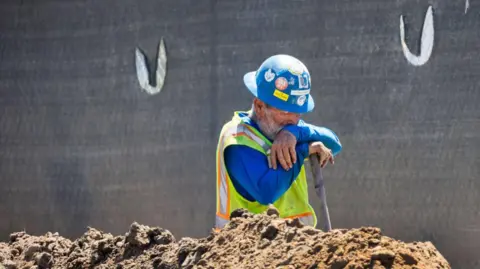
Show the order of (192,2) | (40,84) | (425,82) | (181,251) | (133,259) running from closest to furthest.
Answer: (181,251)
(133,259)
(425,82)
(192,2)
(40,84)

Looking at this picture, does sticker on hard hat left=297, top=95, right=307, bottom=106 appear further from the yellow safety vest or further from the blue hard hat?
the yellow safety vest

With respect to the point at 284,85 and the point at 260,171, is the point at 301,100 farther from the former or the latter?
the point at 260,171

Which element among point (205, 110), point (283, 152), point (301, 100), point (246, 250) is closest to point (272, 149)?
point (283, 152)

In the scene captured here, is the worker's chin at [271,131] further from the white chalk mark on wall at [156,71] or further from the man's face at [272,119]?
the white chalk mark on wall at [156,71]

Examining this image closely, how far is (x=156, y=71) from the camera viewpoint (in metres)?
7.78

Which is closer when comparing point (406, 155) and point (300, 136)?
point (300, 136)

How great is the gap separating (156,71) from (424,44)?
1996mm

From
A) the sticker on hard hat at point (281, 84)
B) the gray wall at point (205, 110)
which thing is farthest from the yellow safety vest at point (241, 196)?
the gray wall at point (205, 110)

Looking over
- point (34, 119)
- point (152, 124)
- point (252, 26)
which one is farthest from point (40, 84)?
point (252, 26)

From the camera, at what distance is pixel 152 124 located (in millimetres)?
7816

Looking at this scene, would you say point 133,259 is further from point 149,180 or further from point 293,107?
point 149,180

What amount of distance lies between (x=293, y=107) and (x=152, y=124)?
3259mm

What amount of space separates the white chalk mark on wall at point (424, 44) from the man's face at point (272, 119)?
260cm

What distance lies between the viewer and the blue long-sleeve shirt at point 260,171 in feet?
14.8
